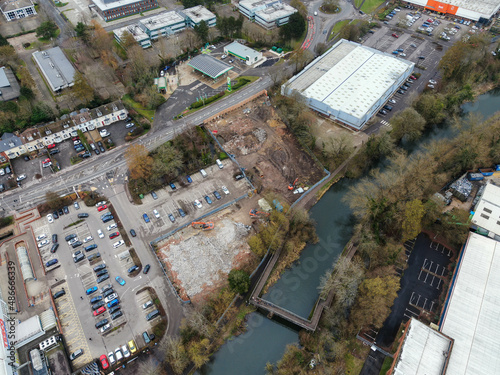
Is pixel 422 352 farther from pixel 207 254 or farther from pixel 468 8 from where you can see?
pixel 468 8

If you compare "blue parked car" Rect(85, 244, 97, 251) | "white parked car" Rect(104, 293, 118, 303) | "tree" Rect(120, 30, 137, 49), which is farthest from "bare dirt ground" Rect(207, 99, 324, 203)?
"tree" Rect(120, 30, 137, 49)

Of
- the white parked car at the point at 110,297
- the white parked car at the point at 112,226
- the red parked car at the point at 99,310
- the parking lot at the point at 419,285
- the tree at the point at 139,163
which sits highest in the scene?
the tree at the point at 139,163

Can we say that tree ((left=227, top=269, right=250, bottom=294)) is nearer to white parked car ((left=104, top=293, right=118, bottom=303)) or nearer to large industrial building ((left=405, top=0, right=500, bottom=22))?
white parked car ((left=104, top=293, right=118, bottom=303))

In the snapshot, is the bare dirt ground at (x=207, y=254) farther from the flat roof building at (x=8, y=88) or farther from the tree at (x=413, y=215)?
the flat roof building at (x=8, y=88)

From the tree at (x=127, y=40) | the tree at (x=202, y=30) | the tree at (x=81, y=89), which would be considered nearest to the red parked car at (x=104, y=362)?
the tree at (x=81, y=89)

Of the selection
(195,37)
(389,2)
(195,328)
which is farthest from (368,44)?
(195,328)

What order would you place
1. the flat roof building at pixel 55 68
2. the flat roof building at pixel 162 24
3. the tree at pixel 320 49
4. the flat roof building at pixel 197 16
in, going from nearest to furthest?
1. the flat roof building at pixel 55 68
2. the tree at pixel 320 49
3. the flat roof building at pixel 162 24
4. the flat roof building at pixel 197 16
